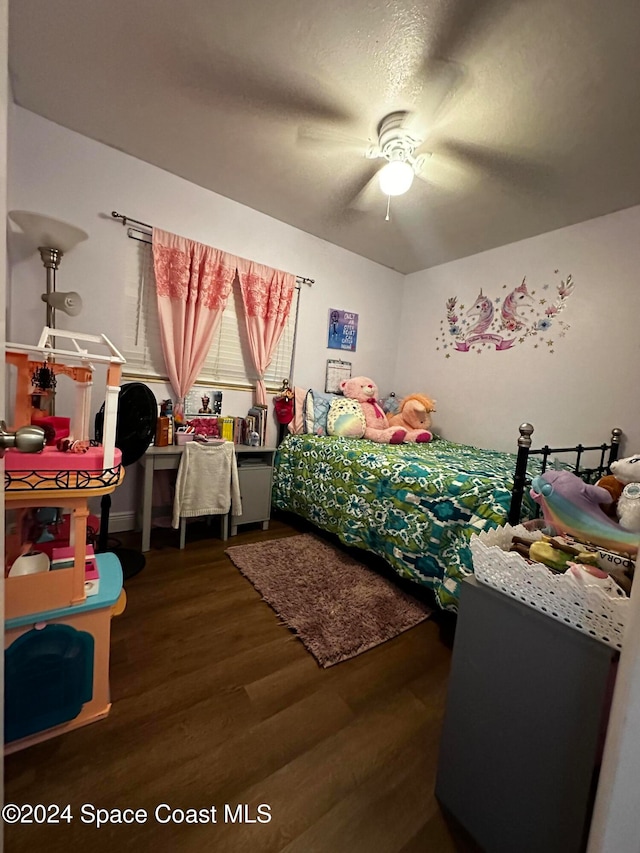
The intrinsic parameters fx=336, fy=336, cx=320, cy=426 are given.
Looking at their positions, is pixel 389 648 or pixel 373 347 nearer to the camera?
pixel 389 648

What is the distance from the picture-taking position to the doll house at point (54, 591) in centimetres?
95

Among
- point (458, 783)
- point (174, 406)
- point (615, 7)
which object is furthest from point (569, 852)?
point (174, 406)

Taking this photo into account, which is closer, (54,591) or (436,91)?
(54,591)

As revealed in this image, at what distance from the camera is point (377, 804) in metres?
0.94

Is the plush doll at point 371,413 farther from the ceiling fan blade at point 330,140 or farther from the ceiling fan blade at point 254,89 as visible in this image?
the ceiling fan blade at point 254,89

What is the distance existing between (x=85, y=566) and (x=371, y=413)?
2447 mm

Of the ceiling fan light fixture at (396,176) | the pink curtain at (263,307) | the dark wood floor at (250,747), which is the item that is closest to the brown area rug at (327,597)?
the dark wood floor at (250,747)

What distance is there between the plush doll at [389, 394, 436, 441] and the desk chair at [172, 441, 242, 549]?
161 centimetres

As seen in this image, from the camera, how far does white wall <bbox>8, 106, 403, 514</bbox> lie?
1.96 meters

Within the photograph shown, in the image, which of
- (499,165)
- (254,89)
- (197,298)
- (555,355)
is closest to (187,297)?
(197,298)

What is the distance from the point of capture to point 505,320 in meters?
2.92

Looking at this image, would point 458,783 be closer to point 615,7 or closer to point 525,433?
point 525,433

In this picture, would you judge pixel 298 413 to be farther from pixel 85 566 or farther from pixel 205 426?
pixel 85 566

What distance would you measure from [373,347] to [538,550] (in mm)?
3042
